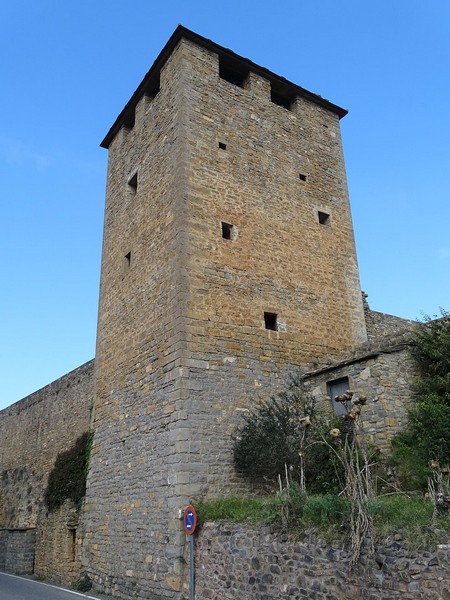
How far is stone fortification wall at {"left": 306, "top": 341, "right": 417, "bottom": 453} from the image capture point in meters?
8.98

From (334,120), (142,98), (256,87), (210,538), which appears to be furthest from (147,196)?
(210,538)

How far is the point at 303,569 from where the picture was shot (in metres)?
5.97

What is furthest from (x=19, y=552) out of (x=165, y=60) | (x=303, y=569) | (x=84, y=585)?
(x=165, y=60)

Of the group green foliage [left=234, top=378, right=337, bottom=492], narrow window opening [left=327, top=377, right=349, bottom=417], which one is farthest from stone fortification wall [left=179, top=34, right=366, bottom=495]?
narrow window opening [left=327, top=377, right=349, bottom=417]

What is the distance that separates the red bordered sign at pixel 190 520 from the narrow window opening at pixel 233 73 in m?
10.4

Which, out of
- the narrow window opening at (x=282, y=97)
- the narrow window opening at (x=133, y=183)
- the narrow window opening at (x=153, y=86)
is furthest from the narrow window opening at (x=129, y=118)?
the narrow window opening at (x=282, y=97)

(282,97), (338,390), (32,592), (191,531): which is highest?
(282,97)

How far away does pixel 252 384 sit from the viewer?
392 inches

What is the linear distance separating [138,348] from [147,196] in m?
3.60

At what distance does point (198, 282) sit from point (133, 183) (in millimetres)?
4641

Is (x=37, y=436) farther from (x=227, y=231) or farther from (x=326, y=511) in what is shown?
(x=326, y=511)

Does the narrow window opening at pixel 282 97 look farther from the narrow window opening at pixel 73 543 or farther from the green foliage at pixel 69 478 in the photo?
the narrow window opening at pixel 73 543

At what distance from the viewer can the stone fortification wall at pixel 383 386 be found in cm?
898

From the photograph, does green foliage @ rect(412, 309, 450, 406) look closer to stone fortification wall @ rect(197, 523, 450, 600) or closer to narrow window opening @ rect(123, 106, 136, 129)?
stone fortification wall @ rect(197, 523, 450, 600)
